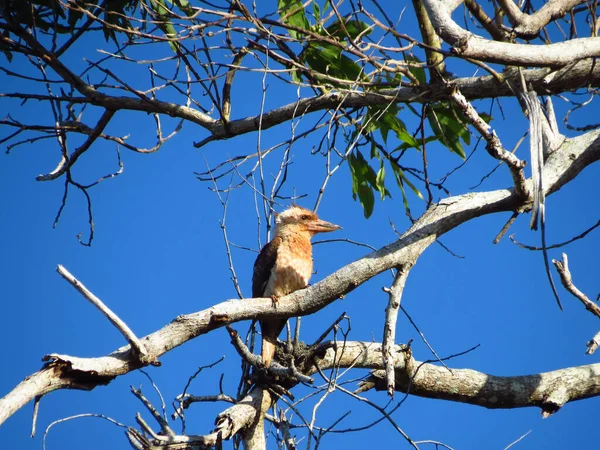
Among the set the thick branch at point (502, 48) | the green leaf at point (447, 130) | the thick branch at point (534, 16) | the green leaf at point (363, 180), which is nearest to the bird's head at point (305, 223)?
the green leaf at point (363, 180)

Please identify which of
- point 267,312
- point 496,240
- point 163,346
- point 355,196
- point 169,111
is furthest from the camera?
point 355,196

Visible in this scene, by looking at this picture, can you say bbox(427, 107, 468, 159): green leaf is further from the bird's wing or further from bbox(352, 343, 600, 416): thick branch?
the bird's wing

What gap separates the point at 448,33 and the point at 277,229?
3.27 m

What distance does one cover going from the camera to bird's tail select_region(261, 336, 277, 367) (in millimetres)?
4373

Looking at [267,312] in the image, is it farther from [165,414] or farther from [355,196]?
[355,196]

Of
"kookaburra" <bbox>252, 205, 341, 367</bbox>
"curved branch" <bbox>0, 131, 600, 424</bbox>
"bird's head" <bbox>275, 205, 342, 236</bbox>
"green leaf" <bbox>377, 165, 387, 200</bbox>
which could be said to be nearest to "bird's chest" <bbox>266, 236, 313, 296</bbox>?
"kookaburra" <bbox>252, 205, 341, 367</bbox>

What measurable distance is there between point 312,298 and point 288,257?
1.96 meters

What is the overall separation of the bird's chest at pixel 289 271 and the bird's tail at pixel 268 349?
30.0 inches

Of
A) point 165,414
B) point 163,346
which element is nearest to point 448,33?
point 163,346

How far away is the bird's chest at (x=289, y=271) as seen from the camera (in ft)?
18.0

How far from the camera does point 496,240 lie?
3.79 m

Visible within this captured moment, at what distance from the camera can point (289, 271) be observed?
549cm

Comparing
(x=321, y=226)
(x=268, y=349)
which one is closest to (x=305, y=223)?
(x=321, y=226)

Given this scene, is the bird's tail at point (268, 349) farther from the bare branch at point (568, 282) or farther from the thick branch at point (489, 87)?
the bare branch at point (568, 282)
